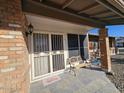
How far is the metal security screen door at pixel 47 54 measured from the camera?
259 inches

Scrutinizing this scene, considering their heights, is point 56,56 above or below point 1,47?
below

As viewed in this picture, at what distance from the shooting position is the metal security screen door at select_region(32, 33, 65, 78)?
21.6 ft

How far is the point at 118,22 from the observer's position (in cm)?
710

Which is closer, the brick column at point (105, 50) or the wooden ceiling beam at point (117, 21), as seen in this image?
the wooden ceiling beam at point (117, 21)


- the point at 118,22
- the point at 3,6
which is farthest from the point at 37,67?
the point at 118,22

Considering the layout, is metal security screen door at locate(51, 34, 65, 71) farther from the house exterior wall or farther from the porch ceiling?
the porch ceiling

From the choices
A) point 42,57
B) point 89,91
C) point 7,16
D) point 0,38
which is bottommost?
point 89,91

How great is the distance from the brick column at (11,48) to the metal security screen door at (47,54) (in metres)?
3.42

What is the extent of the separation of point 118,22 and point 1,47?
248 inches

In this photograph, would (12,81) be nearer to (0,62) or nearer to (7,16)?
(0,62)

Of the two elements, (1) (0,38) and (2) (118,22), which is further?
(2) (118,22)

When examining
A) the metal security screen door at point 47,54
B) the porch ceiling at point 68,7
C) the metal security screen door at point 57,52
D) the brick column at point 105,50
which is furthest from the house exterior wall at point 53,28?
the brick column at point 105,50

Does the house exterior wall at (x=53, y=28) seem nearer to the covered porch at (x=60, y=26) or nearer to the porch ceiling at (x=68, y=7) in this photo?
the covered porch at (x=60, y=26)

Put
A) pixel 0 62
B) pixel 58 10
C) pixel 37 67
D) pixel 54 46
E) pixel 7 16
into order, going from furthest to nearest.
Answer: pixel 54 46 < pixel 37 67 < pixel 58 10 < pixel 7 16 < pixel 0 62
